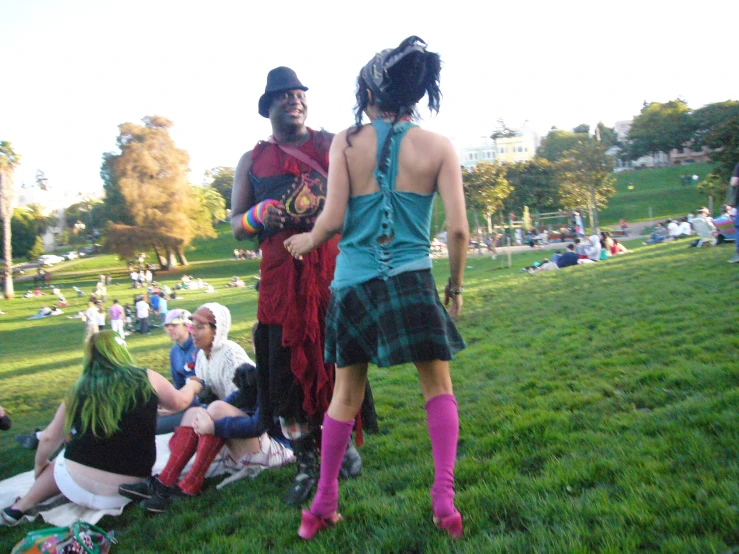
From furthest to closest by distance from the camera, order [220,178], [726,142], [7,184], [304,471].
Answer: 1. [220,178]
2. [7,184]
3. [726,142]
4. [304,471]

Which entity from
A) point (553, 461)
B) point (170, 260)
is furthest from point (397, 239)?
point (170, 260)

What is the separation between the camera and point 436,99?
2725mm

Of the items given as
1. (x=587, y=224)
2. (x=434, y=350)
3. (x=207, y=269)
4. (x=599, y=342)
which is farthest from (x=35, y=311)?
(x=587, y=224)

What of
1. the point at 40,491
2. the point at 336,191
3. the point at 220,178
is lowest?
the point at 40,491

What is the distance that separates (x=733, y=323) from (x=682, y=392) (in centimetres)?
231

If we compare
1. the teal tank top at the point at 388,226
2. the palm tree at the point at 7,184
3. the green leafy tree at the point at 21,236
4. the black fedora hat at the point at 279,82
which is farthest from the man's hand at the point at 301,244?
the green leafy tree at the point at 21,236

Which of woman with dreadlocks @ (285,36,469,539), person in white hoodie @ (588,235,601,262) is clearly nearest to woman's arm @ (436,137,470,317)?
woman with dreadlocks @ (285,36,469,539)

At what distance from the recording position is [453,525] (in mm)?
2457

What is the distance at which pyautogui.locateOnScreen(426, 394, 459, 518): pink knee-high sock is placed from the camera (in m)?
2.50

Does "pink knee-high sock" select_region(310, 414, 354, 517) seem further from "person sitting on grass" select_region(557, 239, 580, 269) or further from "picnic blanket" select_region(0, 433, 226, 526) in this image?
"person sitting on grass" select_region(557, 239, 580, 269)

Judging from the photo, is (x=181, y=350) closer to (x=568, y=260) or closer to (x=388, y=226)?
(x=388, y=226)

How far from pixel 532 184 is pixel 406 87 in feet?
178

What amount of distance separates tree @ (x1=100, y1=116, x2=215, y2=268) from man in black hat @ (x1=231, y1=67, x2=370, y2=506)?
54.1 metres

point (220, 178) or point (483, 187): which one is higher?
point (220, 178)
